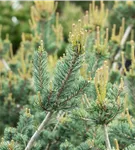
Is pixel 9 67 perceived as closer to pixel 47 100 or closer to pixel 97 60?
pixel 97 60

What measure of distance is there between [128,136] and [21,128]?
0.84 meters

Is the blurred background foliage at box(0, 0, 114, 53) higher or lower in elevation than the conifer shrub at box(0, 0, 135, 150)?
higher

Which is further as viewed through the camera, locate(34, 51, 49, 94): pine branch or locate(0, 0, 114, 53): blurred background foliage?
locate(0, 0, 114, 53): blurred background foliage

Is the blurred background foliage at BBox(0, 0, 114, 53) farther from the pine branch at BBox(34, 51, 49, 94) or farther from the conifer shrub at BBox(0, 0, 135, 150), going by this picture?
the pine branch at BBox(34, 51, 49, 94)

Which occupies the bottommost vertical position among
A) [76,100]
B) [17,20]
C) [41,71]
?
[76,100]

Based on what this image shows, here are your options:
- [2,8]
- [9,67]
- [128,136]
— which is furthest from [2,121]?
[2,8]

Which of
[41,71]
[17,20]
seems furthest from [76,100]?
[17,20]

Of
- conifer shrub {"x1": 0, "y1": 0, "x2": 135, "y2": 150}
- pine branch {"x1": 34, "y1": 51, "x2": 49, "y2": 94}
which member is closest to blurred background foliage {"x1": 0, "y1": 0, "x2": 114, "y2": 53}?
conifer shrub {"x1": 0, "y1": 0, "x2": 135, "y2": 150}

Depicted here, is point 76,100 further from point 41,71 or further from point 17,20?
point 17,20

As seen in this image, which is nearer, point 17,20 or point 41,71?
point 41,71

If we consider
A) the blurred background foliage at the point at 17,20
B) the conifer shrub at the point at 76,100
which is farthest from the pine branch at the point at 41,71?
the blurred background foliage at the point at 17,20

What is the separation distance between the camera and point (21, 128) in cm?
320

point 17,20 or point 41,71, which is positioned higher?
point 17,20

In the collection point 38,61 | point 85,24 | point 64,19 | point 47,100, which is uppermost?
point 64,19
